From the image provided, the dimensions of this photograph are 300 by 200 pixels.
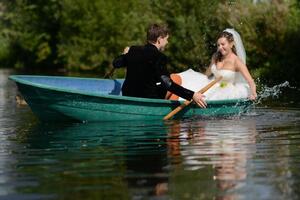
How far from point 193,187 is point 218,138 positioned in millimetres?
3975

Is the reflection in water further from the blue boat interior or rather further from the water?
the blue boat interior

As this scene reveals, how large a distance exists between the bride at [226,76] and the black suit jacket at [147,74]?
969mm

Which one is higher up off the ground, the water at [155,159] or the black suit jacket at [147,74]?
the black suit jacket at [147,74]

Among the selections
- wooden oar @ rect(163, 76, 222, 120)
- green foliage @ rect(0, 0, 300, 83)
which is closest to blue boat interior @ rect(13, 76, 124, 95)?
wooden oar @ rect(163, 76, 222, 120)

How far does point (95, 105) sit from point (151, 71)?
1.10 meters

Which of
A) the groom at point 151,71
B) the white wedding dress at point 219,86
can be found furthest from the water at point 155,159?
the white wedding dress at point 219,86

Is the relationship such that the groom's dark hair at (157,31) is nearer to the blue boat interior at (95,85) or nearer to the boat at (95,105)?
the boat at (95,105)

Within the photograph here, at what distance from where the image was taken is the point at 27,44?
6375 centimetres

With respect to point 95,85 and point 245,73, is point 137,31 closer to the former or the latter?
point 95,85

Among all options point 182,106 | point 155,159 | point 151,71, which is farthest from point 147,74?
point 155,159

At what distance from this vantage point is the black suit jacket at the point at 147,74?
1374 centimetres

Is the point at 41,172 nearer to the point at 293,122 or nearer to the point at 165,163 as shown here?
the point at 165,163

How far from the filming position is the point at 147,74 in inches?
555

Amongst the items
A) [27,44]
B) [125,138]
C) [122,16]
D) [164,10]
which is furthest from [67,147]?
[27,44]
